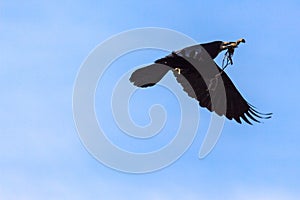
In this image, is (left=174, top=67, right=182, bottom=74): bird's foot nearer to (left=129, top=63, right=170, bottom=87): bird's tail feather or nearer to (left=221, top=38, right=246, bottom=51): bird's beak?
(left=129, top=63, right=170, bottom=87): bird's tail feather

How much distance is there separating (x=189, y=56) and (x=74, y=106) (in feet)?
11.1

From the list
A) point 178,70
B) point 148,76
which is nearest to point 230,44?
point 178,70

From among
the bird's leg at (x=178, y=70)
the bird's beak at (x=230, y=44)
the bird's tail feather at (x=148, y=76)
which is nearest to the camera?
the bird's beak at (x=230, y=44)

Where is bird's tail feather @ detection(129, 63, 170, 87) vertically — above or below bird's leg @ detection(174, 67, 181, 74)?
below

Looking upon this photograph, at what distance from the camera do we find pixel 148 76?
69.4 feet

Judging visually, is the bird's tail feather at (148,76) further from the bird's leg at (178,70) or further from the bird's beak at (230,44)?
the bird's beak at (230,44)

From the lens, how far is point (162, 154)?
2002 centimetres

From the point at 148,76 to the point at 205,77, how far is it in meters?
2.26

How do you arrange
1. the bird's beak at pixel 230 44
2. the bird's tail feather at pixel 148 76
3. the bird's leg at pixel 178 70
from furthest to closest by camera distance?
the bird's leg at pixel 178 70 → the bird's tail feather at pixel 148 76 → the bird's beak at pixel 230 44

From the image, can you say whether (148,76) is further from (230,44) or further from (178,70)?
(230,44)

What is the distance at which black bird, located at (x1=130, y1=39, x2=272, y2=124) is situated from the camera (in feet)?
68.4

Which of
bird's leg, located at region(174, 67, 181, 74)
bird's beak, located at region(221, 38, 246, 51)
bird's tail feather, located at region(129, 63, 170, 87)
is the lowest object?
bird's tail feather, located at region(129, 63, 170, 87)

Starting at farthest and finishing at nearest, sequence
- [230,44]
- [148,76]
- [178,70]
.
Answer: [178,70]
[148,76]
[230,44]

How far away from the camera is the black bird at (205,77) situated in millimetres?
20859
